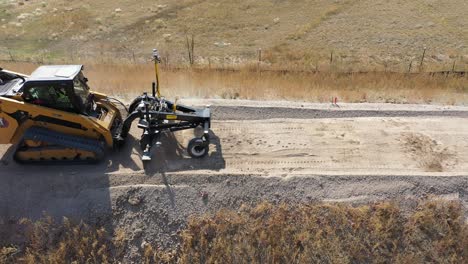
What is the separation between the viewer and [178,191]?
405 inches

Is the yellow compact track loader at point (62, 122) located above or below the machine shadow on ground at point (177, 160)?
above

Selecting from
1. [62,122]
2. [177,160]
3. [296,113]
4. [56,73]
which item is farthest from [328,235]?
[56,73]

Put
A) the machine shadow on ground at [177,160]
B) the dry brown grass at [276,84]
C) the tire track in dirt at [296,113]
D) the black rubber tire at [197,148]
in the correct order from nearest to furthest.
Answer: the machine shadow on ground at [177,160] < the black rubber tire at [197,148] < the tire track in dirt at [296,113] < the dry brown grass at [276,84]

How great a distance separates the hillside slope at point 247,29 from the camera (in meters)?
25.2

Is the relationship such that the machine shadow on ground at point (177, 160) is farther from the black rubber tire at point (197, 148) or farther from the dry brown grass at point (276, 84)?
the dry brown grass at point (276, 84)

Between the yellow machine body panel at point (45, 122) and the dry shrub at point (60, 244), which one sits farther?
the yellow machine body panel at point (45, 122)

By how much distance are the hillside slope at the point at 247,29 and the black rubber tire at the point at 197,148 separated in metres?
13.3

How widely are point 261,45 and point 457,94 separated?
13082mm

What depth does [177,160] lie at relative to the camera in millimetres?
11273

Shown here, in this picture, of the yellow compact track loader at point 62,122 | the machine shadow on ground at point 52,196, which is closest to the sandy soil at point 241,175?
the machine shadow on ground at point 52,196

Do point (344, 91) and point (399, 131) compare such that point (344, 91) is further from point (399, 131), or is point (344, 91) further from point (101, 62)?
point (101, 62)

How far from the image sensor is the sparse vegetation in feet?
30.3

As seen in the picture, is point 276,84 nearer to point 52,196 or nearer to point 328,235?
point 328,235

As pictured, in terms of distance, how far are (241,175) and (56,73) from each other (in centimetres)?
551
